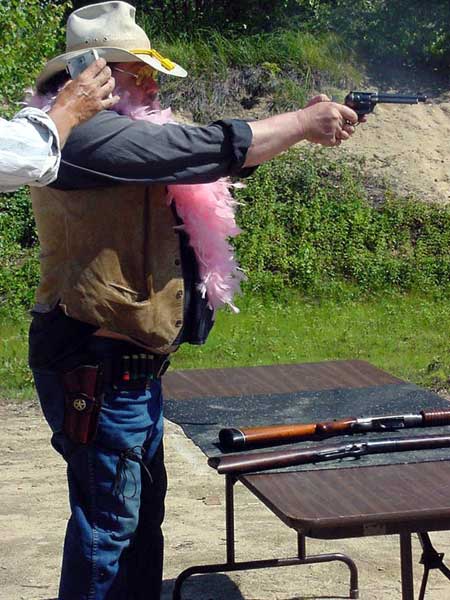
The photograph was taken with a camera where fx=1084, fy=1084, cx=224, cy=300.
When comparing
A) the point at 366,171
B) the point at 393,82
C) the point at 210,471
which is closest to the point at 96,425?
the point at 210,471

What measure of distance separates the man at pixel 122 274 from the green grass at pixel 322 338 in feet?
14.5

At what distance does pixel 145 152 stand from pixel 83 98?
0.28 meters

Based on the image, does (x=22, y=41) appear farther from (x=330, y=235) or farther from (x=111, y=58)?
(x=111, y=58)

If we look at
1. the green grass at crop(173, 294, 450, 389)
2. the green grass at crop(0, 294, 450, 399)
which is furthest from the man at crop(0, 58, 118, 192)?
the green grass at crop(173, 294, 450, 389)

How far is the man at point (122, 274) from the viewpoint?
9.37 feet

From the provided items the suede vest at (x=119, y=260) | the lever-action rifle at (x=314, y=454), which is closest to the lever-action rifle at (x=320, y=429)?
the lever-action rifle at (x=314, y=454)

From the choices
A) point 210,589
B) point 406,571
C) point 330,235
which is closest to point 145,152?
point 406,571

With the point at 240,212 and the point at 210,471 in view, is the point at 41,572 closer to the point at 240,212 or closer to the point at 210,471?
the point at 210,471

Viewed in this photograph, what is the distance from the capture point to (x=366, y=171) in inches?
518

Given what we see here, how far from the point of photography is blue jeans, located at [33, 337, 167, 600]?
2.96 meters

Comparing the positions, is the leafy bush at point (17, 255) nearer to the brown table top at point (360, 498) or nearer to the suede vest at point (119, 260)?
the suede vest at point (119, 260)

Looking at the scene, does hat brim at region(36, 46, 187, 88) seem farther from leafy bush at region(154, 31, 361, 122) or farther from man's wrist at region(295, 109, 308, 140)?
leafy bush at region(154, 31, 361, 122)

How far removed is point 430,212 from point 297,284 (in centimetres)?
226

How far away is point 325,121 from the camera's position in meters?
2.95
